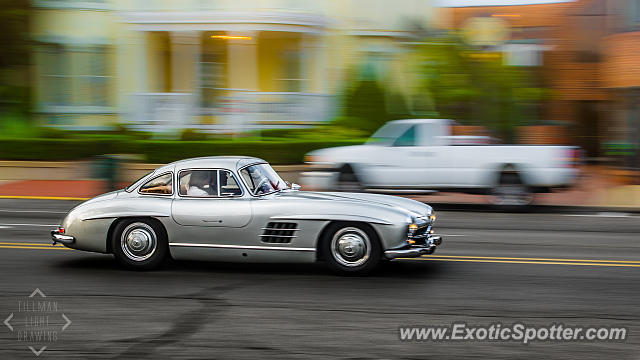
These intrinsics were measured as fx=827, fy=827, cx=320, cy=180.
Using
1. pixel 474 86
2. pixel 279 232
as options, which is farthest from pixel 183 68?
pixel 279 232

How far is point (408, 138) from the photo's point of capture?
17.0 m

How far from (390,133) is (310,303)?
9.72m

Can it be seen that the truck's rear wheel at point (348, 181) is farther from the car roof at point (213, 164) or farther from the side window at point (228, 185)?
the side window at point (228, 185)

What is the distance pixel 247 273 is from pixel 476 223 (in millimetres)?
6515

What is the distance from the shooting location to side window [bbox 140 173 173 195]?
30.8 ft

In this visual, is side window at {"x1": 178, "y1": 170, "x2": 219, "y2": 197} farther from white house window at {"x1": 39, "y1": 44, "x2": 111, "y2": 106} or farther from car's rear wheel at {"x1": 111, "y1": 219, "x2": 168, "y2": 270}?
white house window at {"x1": 39, "y1": 44, "x2": 111, "y2": 106}

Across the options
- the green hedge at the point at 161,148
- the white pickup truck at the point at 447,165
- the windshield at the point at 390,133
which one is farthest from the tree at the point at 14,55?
the windshield at the point at 390,133

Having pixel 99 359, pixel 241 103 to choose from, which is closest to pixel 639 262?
pixel 99 359

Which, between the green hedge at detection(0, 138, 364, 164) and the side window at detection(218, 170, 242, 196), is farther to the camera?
the green hedge at detection(0, 138, 364, 164)

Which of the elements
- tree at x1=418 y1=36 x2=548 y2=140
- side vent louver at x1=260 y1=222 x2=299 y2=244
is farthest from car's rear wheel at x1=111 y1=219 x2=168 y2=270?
tree at x1=418 y1=36 x2=548 y2=140

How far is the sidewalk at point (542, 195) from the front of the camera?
1797cm

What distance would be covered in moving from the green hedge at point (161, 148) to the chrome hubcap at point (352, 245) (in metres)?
14.1

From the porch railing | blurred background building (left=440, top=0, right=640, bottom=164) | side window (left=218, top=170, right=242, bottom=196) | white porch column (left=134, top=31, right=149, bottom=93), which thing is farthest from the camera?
white porch column (left=134, top=31, right=149, bottom=93)

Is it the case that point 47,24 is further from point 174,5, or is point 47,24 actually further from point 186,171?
point 186,171
